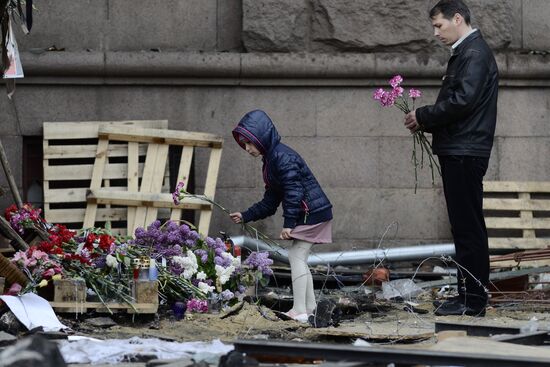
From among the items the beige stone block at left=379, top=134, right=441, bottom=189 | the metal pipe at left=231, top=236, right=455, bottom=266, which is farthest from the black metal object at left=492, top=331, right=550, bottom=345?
the beige stone block at left=379, top=134, right=441, bottom=189

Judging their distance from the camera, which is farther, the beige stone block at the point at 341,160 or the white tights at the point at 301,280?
the beige stone block at the point at 341,160

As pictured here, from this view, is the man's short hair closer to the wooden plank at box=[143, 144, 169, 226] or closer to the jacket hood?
the jacket hood

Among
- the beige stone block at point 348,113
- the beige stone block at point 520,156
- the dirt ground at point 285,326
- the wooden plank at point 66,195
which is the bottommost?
the dirt ground at point 285,326

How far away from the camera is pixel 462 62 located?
961 centimetres

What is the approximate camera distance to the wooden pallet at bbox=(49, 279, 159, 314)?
904 centimetres

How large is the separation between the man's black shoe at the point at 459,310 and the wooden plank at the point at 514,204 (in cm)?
296

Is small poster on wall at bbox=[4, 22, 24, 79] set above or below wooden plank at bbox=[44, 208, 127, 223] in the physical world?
above

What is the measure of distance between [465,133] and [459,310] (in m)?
1.29

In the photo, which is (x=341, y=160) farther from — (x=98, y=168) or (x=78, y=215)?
(x=78, y=215)

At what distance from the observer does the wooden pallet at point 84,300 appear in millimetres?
9039

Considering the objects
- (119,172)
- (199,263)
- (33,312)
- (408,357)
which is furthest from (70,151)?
(408,357)

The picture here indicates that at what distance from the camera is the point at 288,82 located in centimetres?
1248

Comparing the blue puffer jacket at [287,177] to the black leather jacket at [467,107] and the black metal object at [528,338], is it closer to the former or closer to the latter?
the black leather jacket at [467,107]

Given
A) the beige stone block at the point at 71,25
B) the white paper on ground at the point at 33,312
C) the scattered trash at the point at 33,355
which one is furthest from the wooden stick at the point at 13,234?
the scattered trash at the point at 33,355
